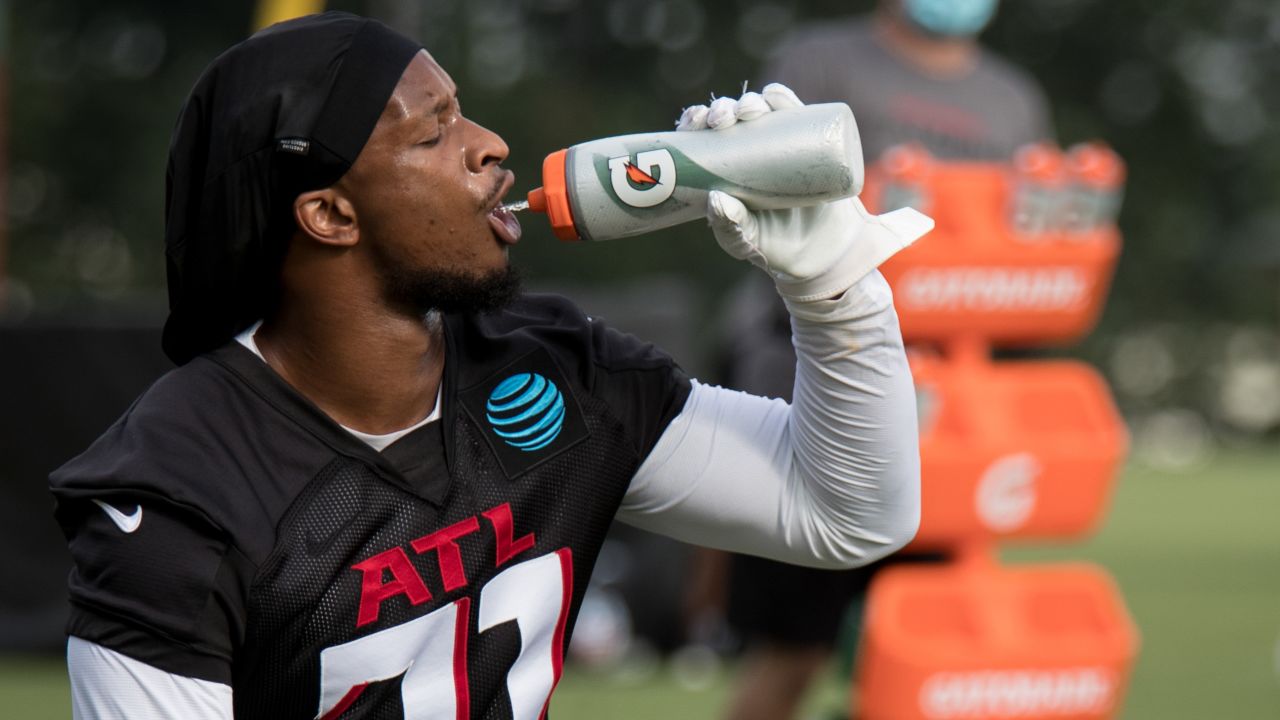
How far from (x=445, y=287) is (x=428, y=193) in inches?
4.8

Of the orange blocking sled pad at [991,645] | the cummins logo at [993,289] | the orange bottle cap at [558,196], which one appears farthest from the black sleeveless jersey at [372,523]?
the orange blocking sled pad at [991,645]

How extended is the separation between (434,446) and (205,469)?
32cm

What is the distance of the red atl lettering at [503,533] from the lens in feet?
7.20

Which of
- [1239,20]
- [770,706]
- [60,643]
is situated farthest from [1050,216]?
[1239,20]

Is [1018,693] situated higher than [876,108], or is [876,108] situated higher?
[876,108]

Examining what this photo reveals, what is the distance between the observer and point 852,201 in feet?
7.03

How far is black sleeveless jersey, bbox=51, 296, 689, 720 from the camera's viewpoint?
191 cm

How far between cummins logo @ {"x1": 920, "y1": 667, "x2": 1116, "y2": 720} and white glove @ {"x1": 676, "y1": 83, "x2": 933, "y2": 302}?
6.84 feet

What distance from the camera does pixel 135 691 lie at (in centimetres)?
187

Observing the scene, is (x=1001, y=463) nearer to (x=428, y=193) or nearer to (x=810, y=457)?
(x=810, y=457)

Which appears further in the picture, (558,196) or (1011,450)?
(1011,450)

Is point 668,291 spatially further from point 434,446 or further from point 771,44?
point 771,44

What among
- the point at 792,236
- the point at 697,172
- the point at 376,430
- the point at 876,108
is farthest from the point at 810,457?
the point at 876,108

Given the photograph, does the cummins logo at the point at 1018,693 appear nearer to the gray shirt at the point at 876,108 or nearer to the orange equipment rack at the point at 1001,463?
the orange equipment rack at the point at 1001,463
